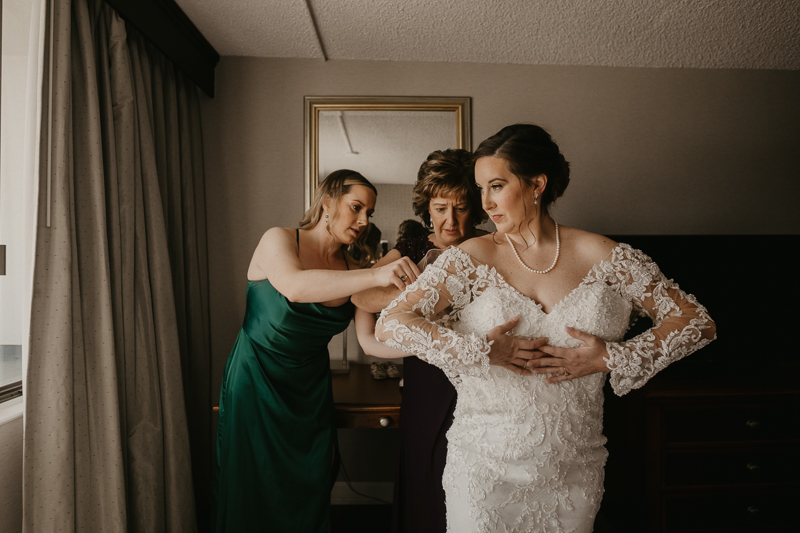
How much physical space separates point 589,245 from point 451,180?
1.92 feet

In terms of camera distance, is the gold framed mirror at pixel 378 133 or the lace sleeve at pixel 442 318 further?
the gold framed mirror at pixel 378 133

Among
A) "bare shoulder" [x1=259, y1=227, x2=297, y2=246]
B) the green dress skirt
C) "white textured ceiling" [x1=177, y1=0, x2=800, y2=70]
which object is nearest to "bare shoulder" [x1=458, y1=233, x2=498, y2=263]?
the green dress skirt

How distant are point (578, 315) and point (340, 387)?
147 centimetres

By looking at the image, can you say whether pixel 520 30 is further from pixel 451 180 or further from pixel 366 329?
pixel 366 329

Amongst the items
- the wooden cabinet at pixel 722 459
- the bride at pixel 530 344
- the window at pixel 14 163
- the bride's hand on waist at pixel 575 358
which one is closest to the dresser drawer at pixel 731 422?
Answer: the wooden cabinet at pixel 722 459

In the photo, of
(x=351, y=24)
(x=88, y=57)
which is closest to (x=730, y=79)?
(x=351, y=24)

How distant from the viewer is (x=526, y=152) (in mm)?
1240

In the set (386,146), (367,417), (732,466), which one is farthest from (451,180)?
(732,466)

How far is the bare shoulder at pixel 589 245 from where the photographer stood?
1274 millimetres

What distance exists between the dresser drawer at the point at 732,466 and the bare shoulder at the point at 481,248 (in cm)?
146

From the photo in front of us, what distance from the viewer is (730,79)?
270 cm

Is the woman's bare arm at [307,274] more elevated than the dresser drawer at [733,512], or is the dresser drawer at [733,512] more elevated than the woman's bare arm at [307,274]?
the woman's bare arm at [307,274]

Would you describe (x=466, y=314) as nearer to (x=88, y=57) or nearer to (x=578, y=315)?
(x=578, y=315)

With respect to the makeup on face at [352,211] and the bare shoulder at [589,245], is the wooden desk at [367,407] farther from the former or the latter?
the bare shoulder at [589,245]
